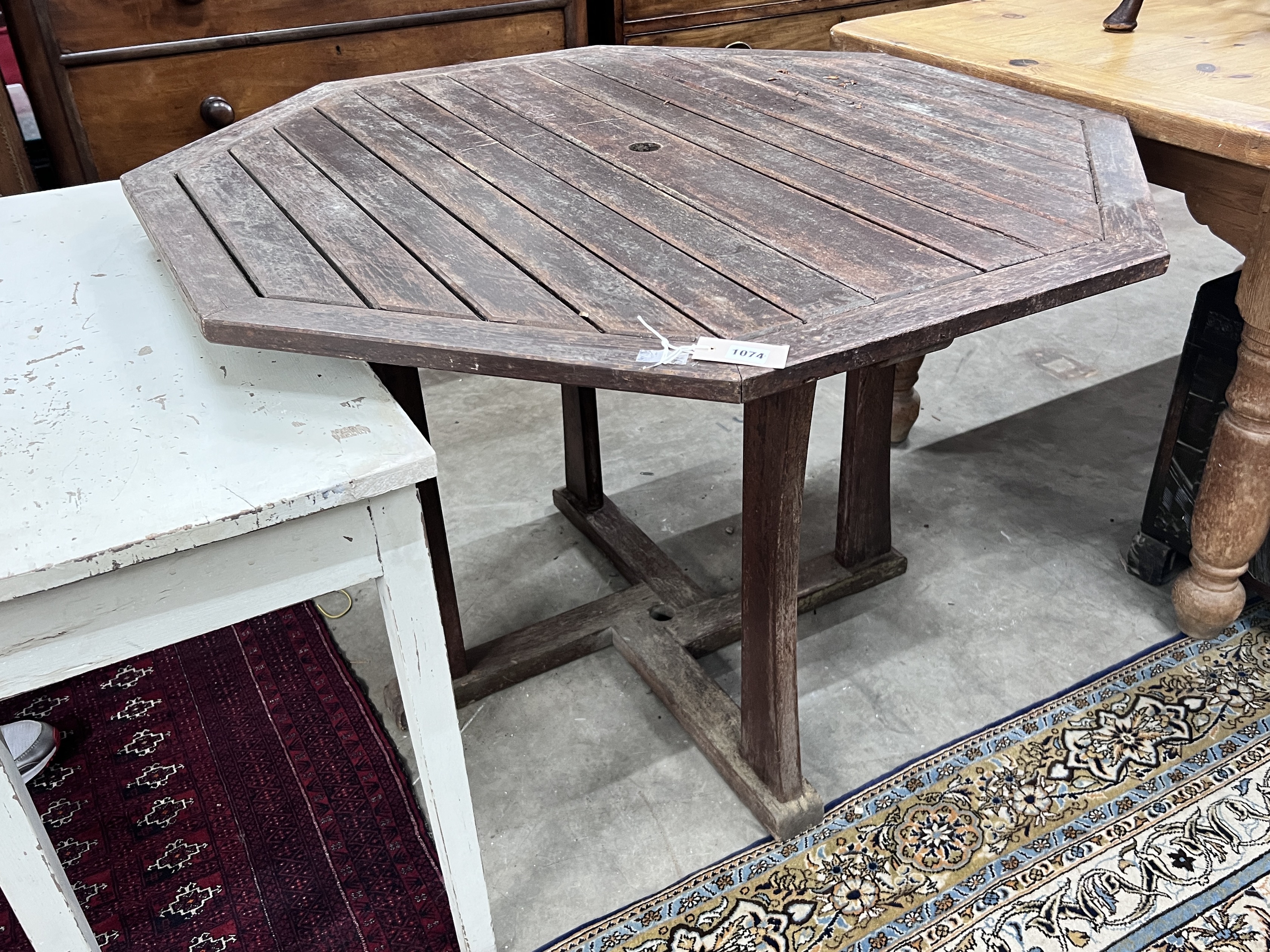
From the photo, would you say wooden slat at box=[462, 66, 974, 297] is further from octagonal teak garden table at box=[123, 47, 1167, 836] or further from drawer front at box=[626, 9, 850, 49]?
drawer front at box=[626, 9, 850, 49]

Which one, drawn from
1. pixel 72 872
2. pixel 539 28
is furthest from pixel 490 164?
pixel 539 28

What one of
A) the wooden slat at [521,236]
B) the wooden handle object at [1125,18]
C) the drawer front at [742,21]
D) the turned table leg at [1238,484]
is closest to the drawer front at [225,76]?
the drawer front at [742,21]

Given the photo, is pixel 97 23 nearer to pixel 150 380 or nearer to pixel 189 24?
pixel 189 24

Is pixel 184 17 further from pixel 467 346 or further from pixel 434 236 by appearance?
pixel 467 346

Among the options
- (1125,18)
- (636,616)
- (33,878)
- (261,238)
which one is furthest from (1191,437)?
(33,878)

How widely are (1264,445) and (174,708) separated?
1.78 metres

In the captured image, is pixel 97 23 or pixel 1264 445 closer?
pixel 1264 445

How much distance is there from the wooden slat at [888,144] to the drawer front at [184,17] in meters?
0.84

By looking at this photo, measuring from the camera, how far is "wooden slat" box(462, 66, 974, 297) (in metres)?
1.04

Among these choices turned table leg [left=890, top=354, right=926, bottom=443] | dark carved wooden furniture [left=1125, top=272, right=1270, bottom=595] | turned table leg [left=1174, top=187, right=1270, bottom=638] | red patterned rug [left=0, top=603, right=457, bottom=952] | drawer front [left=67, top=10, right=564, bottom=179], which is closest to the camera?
red patterned rug [left=0, top=603, right=457, bottom=952]

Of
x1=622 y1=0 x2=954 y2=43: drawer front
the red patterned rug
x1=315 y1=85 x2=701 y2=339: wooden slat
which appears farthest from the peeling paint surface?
x1=622 y1=0 x2=954 y2=43: drawer front

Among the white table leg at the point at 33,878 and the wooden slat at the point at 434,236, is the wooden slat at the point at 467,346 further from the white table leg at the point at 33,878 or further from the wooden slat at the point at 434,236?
the white table leg at the point at 33,878

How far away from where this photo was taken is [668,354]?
0.90m

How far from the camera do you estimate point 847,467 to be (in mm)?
1801
